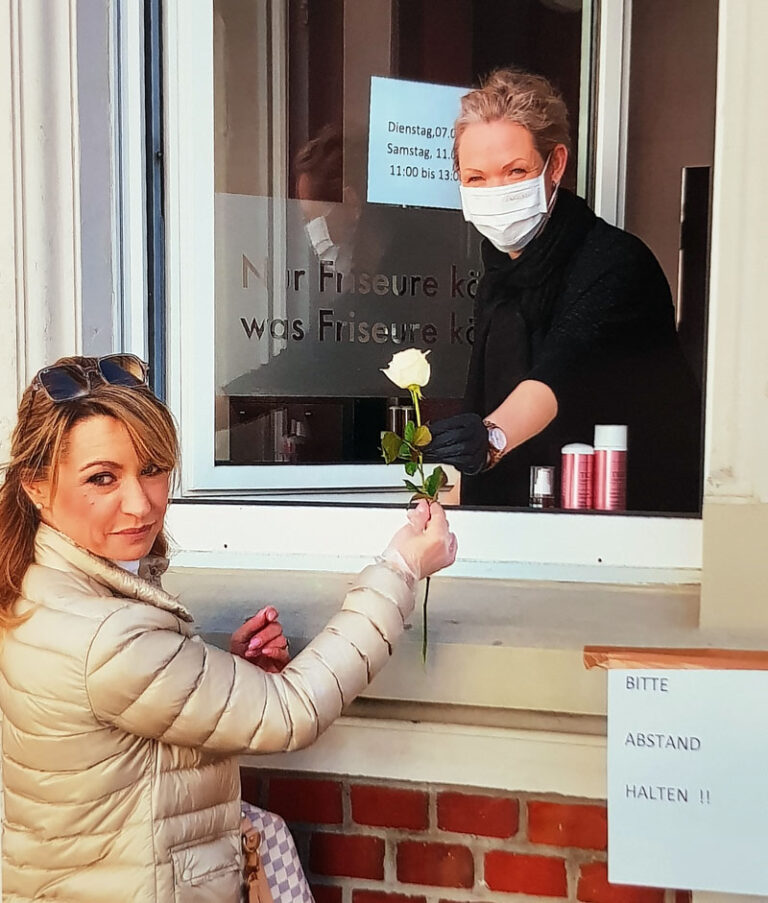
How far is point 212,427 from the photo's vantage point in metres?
1.71

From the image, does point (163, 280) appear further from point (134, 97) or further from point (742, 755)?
point (742, 755)

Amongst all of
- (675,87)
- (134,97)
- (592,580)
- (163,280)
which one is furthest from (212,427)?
(675,87)

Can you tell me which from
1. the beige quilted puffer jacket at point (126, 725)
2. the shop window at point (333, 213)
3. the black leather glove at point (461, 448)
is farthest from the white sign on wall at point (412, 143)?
the beige quilted puffer jacket at point (126, 725)

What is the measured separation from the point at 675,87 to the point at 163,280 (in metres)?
0.97

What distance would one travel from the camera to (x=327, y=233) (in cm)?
168

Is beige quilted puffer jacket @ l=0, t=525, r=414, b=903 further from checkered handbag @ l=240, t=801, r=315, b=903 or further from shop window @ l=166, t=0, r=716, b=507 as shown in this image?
shop window @ l=166, t=0, r=716, b=507

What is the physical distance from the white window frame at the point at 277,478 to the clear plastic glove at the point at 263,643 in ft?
1.22

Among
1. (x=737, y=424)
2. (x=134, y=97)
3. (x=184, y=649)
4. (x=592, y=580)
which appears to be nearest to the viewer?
(x=184, y=649)

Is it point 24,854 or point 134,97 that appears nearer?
point 24,854

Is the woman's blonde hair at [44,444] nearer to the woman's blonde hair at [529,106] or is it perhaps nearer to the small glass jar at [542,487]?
the small glass jar at [542,487]

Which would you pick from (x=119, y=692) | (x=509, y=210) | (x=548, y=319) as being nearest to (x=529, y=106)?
(x=509, y=210)

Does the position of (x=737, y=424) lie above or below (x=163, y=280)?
below

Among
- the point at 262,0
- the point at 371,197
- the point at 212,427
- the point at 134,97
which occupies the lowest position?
the point at 212,427

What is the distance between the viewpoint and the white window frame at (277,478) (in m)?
1.47
